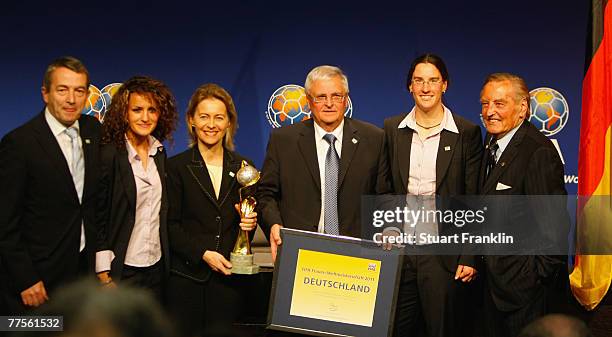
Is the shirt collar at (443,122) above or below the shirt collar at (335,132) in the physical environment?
above

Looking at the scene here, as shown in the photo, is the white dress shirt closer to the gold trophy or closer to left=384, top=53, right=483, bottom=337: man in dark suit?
the gold trophy

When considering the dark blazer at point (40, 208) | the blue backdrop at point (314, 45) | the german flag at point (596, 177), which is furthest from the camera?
the blue backdrop at point (314, 45)

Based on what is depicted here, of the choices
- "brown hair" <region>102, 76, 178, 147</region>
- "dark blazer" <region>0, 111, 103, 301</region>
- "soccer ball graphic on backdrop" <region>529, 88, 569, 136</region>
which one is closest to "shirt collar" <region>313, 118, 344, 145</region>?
"brown hair" <region>102, 76, 178, 147</region>

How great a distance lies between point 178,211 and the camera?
3320mm

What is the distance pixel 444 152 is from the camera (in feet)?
11.1

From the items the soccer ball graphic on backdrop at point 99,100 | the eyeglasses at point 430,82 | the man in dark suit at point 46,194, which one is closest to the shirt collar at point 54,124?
the man in dark suit at point 46,194

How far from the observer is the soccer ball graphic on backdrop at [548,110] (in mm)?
4844

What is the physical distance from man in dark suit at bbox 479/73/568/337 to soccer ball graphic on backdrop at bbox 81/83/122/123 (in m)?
2.61

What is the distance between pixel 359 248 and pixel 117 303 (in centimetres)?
204

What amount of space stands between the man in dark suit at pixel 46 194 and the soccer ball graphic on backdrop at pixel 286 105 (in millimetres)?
2058

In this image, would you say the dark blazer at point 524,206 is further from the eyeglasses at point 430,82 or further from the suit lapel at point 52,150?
the suit lapel at point 52,150

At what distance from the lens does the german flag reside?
3.90m

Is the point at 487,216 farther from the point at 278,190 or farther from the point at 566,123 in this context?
the point at 566,123

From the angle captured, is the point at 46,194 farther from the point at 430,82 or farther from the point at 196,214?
the point at 430,82
